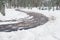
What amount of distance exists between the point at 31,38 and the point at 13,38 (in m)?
0.79

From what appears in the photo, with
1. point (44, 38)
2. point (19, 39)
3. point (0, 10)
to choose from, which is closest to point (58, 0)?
point (44, 38)

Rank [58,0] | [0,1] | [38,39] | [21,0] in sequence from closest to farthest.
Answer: [0,1] → [38,39] → [21,0] → [58,0]

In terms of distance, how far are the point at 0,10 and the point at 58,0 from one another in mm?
5409

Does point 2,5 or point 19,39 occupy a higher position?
point 2,5

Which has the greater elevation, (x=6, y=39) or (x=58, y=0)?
(x=58, y=0)

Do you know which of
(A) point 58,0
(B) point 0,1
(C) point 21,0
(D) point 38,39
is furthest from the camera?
(A) point 58,0

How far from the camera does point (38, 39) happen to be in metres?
5.85

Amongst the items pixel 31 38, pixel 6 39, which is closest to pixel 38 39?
pixel 31 38

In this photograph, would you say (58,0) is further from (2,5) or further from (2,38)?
(2,5)

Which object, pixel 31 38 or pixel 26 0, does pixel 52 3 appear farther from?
pixel 31 38

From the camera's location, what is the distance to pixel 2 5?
179 inches

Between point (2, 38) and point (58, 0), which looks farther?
point (58, 0)

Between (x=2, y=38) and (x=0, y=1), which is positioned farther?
(x=2, y=38)

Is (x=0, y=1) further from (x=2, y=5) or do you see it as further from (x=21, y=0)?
(x=21, y=0)
